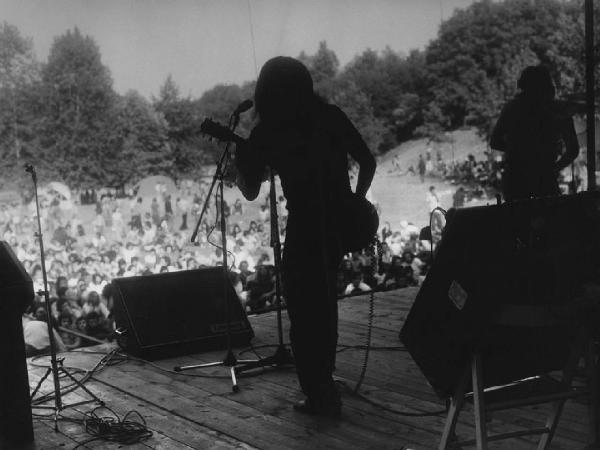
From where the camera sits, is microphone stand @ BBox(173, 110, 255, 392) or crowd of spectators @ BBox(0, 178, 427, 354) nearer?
microphone stand @ BBox(173, 110, 255, 392)

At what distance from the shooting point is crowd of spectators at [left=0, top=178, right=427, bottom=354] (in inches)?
311

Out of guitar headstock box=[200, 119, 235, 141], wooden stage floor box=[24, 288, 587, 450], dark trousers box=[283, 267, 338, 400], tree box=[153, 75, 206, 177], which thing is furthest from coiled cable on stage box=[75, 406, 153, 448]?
tree box=[153, 75, 206, 177]

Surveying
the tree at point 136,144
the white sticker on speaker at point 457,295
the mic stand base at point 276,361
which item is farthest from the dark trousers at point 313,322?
the tree at point 136,144

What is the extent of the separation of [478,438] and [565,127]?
2.19 meters

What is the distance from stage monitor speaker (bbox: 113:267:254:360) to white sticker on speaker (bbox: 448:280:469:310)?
2.47 metres

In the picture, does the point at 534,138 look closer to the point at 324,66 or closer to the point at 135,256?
the point at 135,256

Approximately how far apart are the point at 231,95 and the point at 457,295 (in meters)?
36.6

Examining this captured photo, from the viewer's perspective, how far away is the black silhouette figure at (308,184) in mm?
2736

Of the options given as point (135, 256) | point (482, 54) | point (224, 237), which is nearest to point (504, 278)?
point (224, 237)

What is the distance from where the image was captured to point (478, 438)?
1.81 meters

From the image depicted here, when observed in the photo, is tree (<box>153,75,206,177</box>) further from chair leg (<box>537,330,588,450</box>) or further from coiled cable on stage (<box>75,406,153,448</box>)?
chair leg (<box>537,330,588,450</box>)

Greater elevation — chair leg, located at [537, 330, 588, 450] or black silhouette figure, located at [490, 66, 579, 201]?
black silhouette figure, located at [490, 66, 579, 201]

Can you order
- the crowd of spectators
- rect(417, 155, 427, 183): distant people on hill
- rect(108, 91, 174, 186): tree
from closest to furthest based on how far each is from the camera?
the crowd of spectators, rect(417, 155, 427, 183): distant people on hill, rect(108, 91, 174, 186): tree

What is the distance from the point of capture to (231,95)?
37500mm
